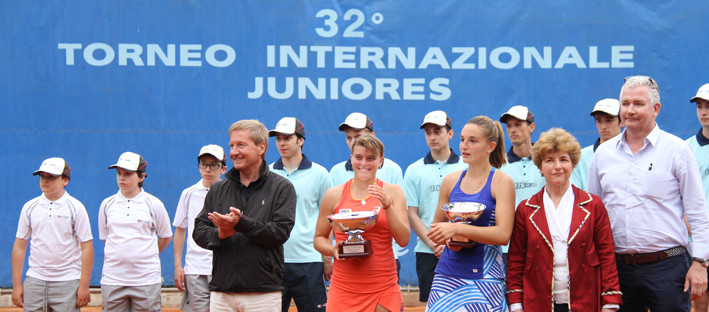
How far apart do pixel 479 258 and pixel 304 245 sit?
188 centimetres

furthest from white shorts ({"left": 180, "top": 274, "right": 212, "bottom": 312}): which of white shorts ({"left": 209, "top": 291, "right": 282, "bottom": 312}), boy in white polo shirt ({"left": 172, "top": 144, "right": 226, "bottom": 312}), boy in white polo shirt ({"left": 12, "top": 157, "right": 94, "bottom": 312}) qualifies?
white shorts ({"left": 209, "top": 291, "right": 282, "bottom": 312})

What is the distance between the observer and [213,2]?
6582 mm

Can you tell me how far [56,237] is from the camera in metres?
5.05

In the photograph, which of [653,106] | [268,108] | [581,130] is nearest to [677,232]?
[653,106]

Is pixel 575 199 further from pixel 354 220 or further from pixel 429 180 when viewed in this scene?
pixel 429 180

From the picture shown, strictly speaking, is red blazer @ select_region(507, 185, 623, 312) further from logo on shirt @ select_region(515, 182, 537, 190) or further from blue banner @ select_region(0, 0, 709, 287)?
blue banner @ select_region(0, 0, 709, 287)

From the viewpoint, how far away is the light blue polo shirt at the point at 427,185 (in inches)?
199

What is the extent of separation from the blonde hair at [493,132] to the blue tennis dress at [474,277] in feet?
0.72

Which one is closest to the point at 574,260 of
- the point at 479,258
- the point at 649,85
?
the point at 479,258

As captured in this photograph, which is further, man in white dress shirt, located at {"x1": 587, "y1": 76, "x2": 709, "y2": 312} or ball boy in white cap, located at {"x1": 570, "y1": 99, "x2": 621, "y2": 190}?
ball boy in white cap, located at {"x1": 570, "y1": 99, "x2": 621, "y2": 190}

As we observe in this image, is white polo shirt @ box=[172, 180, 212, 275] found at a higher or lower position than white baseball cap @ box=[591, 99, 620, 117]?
lower

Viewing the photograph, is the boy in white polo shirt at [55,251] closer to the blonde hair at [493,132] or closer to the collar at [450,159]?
the collar at [450,159]

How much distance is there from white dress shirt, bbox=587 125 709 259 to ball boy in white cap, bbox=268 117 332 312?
7.05ft

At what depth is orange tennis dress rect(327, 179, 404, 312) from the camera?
3.58 metres
